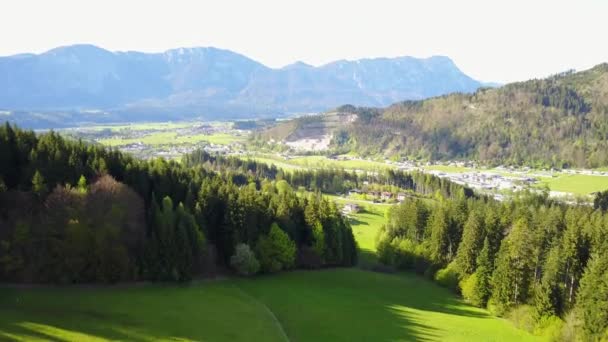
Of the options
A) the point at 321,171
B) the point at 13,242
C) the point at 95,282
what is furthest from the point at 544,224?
the point at 321,171

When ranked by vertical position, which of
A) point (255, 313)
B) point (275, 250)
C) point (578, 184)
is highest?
point (275, 250)

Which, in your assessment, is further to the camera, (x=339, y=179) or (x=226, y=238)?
(x=339, y=179)

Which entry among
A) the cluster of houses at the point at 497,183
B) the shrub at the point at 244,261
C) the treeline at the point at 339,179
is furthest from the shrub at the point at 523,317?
the cluster of houses at the point at 497,183

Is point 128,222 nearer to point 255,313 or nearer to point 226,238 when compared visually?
point 226,238

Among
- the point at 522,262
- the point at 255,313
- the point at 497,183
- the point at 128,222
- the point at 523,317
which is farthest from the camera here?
the point at 497,183

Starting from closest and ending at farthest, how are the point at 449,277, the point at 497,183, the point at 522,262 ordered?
the point at 522,262 < the point at 449,277 < the point at 497,183

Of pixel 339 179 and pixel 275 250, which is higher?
pixel 275 250

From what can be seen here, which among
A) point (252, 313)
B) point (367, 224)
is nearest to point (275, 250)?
point (252, 313)
